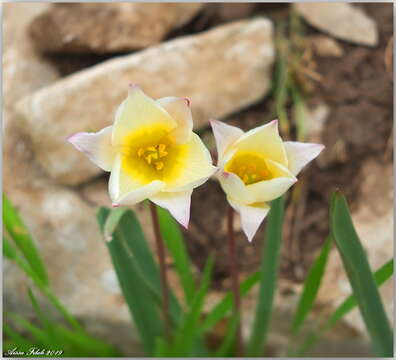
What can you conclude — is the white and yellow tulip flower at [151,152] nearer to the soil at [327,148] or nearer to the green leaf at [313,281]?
the green leaf at [313,281]

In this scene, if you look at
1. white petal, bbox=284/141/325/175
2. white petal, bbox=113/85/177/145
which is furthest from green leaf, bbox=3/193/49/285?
→ white petal, bbox=284/141/325/175

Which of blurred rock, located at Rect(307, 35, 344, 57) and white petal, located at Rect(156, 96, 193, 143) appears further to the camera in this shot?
blurred rock, located at Rect(307, 35, 344, 57)

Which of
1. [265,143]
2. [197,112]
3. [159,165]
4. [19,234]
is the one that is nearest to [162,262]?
[159,165]

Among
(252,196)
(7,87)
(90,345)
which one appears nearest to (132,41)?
(7,87)

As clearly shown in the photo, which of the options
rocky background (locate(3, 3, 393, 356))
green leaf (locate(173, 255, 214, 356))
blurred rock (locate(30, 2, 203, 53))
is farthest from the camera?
blurred rock (locate(30, 2, 203, 53))

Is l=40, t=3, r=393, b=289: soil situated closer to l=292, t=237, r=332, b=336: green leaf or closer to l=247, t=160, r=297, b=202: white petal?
l=292, t=237, r=332, b=336: green leaf

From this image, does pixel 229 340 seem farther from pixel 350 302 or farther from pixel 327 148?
pixel 327 148
